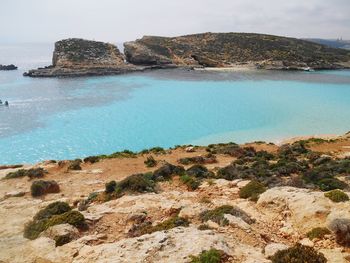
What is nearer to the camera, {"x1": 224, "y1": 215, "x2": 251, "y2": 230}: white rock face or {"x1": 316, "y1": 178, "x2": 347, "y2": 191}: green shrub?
{"x1": 224, "y1": 215, "x2": 251, "y2": 230}: white rock face

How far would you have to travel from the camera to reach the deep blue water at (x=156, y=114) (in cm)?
3622

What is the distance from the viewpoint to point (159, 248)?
9.62m

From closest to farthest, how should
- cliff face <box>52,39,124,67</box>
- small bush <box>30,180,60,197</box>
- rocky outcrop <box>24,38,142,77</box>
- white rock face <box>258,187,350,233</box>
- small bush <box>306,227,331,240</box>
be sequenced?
small bush <box>306,227,331,240</box> → white rock face <box>258,187,350,233</box> → small bush <box>30,180,60,197</box> → rocky outcrop <box>24,38,142,77</box> → cliff face <box>52,39,124,67</box>

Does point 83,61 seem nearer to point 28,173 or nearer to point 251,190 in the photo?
point 28,173

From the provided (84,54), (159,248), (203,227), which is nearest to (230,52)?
(84,54)

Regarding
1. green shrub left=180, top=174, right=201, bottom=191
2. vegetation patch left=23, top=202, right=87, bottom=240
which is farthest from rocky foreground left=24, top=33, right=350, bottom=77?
vegetation patch left=23, top=202, right=87, bottom=240

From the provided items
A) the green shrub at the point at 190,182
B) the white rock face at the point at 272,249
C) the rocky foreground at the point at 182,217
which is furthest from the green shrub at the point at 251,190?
the white rock face at the point at 272,249

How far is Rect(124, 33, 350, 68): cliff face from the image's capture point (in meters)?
110

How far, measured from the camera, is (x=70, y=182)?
20875mm

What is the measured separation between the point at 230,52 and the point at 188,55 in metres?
14.5

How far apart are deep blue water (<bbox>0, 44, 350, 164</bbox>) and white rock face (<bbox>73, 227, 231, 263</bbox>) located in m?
23.1

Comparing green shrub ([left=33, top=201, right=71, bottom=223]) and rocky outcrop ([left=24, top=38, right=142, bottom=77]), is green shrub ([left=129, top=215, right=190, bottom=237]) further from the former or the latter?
rocky outcrop ([left=24, top=38, right=142, bottom=77])

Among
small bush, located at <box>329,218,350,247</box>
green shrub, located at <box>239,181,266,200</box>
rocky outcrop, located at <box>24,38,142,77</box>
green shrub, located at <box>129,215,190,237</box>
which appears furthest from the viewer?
rocky outcrop, located at <box>24,38,142,77</box>

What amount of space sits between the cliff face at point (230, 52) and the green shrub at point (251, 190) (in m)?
95.8
